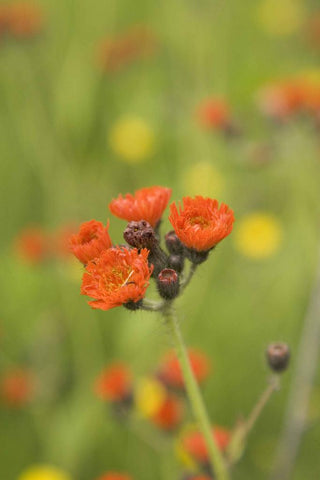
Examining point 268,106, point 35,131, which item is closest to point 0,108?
point 35,131

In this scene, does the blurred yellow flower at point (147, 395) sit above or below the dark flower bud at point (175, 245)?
below

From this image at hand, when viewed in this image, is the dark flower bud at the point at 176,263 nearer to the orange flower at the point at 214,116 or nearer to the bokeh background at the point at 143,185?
the bokeh background at the point at 143,185

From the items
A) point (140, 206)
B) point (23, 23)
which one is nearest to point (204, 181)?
point (23, 23)

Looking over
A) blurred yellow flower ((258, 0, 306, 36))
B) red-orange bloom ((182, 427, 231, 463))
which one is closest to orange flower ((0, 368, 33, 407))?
red-orange bloom ((182, 427, 231, 463))

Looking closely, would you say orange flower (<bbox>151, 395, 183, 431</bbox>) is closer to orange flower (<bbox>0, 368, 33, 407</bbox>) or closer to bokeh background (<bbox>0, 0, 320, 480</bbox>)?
bokeh background (<bbox>0, 0, 320, 480</bbox>)

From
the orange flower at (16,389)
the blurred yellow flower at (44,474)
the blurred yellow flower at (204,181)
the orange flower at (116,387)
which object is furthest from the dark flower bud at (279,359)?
the blurred yellow flower at (204,181)

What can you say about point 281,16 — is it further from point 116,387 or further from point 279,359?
point 279,359
